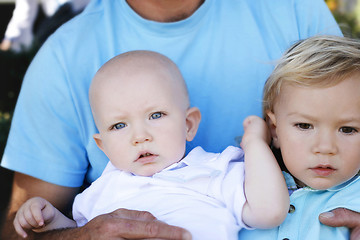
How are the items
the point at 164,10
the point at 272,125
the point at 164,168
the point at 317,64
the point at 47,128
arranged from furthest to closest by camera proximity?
the point at 164,10 → the point at 47,128 → the point at 272,125 → the point at 164,168 → the point at 317,64

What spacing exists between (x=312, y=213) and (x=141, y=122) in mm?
774

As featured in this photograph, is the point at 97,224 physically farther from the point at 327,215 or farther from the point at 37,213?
the point at 327,215

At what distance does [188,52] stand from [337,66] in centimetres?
80

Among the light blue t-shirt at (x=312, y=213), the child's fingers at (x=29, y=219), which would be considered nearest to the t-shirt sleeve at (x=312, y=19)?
the light blue t-shirt at (x=312, y=213)

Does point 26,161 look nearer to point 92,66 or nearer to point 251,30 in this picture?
point 92,66

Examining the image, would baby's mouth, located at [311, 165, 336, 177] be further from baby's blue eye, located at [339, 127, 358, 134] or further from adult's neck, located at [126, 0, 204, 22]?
adult's neck, located at [126, 0, 204, 22]

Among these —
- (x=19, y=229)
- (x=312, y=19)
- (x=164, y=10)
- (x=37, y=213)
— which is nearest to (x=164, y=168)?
(x=37, y=213)

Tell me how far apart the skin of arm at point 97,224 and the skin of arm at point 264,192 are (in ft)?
0.85

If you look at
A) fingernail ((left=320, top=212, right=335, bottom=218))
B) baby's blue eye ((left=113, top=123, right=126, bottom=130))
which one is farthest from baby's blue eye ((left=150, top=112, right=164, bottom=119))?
fingernail ((left=320, top=212, right=335, bottom=218))

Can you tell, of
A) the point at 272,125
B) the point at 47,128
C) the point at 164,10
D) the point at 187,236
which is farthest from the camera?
the point at 164,10

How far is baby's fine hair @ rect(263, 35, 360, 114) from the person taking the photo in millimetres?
1840

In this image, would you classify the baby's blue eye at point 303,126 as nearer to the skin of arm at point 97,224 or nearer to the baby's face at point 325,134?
the baby's face at point 325,134

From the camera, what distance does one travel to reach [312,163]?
1835 millimetres

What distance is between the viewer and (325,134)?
181cm
